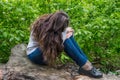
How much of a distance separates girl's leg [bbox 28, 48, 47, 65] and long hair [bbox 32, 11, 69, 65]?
0.38 feet

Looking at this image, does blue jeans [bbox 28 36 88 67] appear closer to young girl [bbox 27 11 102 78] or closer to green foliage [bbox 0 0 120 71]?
young girl [bbox 27 11 102 78]

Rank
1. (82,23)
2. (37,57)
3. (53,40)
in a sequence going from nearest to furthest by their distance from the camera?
(53,40) < (37,57) < (82,23)

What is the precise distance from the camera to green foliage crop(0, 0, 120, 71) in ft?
15.8

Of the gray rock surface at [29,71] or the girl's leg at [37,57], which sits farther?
the girl's leg at [37,57]

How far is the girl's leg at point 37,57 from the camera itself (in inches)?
170

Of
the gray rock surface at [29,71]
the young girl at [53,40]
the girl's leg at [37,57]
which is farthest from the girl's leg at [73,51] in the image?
the girl's leg at [37,57]

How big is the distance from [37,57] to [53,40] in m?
0.42

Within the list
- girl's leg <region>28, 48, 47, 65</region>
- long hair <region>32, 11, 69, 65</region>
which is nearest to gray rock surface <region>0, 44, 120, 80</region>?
girl's leg <region>28, 48, 47, 65</region>

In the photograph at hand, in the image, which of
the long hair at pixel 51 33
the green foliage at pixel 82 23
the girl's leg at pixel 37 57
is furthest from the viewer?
the green foliage at pixel 82 23

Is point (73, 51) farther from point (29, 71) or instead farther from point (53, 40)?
point (29, 71)

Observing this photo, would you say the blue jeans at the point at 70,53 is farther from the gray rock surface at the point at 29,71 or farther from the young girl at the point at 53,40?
the gray rock surface at the point at 29,71

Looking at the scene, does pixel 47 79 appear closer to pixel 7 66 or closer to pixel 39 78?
pixel 39 78

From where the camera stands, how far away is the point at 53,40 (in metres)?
4.11

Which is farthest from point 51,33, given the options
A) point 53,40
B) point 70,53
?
point 70,53
